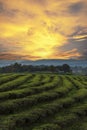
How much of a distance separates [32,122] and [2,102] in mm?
5956

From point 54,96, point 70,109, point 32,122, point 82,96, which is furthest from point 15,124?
point 82,96

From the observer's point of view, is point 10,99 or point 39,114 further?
point 10,99

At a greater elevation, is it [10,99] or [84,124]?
[10,99]

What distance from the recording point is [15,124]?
2502 centimetres

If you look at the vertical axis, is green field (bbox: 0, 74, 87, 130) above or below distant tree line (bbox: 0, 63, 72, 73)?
below

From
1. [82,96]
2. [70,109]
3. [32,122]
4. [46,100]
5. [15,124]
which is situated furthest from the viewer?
[82,96]

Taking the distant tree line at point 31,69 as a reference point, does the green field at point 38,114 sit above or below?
below

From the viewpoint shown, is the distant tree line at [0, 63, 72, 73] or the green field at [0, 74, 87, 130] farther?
the distant tree line at [0, 63, 72, 73]

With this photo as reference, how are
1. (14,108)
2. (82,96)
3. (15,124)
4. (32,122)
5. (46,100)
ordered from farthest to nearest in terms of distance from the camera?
(82,96) → (46,100) → (14,108) → (32,122) → (15,124)

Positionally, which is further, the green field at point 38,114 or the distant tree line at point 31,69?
the distant tree line at point 31,69

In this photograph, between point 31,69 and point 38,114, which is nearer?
point 38,114

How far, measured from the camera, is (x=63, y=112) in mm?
31766

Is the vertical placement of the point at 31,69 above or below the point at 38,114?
above

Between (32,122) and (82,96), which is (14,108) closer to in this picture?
(32,122)
